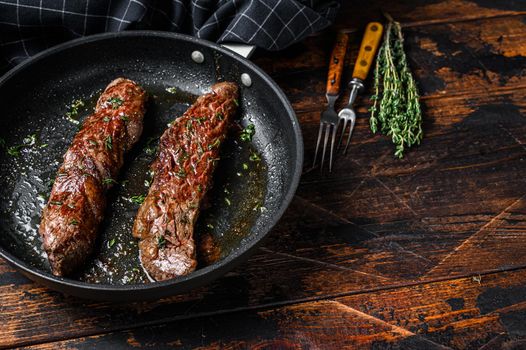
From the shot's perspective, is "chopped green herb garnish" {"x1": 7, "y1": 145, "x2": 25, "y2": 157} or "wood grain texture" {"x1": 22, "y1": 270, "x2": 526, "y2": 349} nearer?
"wood grain texture" {"x1": 22, "y1": 270, "x2": 526, "y2": 349}

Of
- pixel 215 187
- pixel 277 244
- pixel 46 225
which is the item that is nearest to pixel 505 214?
pixel 277 244

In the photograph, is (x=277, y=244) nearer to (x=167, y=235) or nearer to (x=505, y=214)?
(x=167, y=235)

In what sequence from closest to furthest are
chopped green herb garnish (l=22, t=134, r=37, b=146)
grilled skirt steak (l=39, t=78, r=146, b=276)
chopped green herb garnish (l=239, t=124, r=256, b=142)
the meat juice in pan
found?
grilled skirt steak (l=39, t=78, r=146, b=276) < the meat juice in pan < chopped green herb garnish (l=22, t=134, r=37, b=146) < chopped green herb garnish (l=239, t=124, r=256, b=142)

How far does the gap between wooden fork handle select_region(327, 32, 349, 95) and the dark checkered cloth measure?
0.19 m

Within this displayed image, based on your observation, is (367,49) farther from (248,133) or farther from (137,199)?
(137,199)

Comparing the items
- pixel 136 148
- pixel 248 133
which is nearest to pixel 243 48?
pixel 248 133

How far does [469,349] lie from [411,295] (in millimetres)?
350

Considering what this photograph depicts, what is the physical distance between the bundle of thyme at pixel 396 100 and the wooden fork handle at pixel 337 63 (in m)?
0.22

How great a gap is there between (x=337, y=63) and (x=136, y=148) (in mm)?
1375

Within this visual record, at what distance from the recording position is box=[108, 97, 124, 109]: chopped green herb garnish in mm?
3359

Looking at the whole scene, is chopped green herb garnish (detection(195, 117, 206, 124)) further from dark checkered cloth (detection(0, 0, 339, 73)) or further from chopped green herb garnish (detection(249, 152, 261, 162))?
dark checkered cloth (detection(0, 0, 339, 73))

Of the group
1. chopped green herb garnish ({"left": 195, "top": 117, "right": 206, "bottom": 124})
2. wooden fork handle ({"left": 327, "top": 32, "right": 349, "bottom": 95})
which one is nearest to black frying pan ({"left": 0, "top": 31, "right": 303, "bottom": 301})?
chopped green herb garnish ({"left": 195, "top": 117, "right": 206, "bottom": 124})

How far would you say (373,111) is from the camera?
374cm

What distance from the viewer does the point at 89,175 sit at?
305 centimetres
